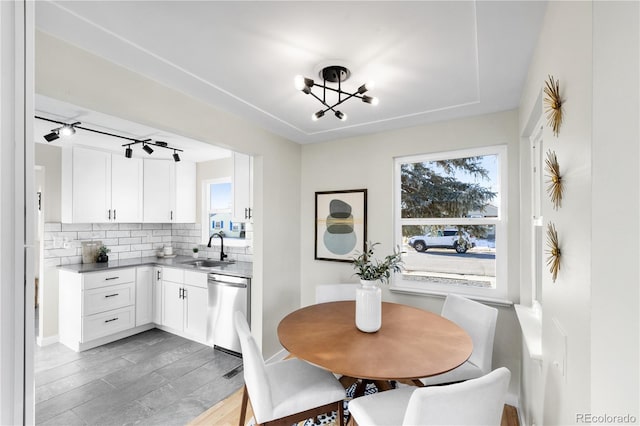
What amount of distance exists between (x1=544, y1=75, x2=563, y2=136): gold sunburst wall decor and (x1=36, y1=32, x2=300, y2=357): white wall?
86.4 inches

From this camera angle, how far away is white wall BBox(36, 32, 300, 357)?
1.59 m

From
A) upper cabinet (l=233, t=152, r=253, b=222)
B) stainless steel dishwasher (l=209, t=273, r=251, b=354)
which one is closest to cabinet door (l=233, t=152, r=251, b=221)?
upper cabinet (l=233, t=152, r=253, b=222)

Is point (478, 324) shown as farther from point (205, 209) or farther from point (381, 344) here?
point (205, 209)

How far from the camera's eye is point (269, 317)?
3.06 m

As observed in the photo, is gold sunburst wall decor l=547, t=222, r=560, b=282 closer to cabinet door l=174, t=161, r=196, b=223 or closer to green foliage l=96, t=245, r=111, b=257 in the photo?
cabinet door l=174, t=161, r=196, b=223

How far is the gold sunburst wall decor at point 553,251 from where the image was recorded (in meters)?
1.14

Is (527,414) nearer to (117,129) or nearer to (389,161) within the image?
(389,161)

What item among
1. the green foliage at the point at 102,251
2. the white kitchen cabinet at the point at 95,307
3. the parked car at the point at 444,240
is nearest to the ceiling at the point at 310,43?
the parked car at the point at 444,240

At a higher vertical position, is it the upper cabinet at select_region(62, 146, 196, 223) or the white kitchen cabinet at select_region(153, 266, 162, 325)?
the upper cabinet at select_region(62, 146, 196, 223)

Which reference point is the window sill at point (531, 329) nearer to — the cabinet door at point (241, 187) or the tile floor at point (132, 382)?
the tile floor at point (132, 382)

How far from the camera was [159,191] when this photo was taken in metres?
4.22

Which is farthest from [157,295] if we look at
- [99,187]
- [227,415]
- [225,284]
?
[227,415]

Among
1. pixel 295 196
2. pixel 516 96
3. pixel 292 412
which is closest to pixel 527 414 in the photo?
pixel 292 412

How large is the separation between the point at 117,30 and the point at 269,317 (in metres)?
2.60
